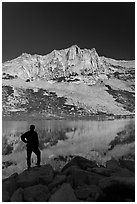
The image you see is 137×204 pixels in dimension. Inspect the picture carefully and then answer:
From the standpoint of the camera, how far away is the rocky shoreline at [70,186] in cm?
759

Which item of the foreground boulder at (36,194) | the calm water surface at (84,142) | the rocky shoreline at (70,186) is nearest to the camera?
the rocky shoreline at (70,186)

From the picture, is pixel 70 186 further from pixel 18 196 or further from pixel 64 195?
pixel 18 196

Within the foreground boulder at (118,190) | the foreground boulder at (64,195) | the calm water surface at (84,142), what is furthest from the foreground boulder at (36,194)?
the calm water surface at (84,142)

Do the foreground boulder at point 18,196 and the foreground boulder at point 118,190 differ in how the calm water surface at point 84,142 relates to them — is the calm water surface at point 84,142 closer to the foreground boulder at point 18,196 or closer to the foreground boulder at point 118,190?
the foreground boulder at point 118,190

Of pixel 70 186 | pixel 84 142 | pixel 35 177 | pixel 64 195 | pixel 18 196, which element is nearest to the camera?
pixel 64 195

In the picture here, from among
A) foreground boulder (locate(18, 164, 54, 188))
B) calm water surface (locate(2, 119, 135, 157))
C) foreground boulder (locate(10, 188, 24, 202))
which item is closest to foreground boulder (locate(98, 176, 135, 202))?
foreground boulder (locate(18, 164, 54, 188))

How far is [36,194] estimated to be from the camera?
799 centimetres

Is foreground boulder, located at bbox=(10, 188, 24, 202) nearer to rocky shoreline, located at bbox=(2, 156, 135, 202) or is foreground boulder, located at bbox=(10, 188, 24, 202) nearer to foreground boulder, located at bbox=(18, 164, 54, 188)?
rocky shoreline, located at bbox=(2, 156, 135, 202)

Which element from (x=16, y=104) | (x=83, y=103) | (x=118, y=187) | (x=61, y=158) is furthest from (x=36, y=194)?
(x=83, y=103)

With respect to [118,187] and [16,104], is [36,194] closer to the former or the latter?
[118,187]

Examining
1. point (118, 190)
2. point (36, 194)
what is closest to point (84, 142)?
point (36, 194)

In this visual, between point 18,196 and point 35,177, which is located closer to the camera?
point 18,196

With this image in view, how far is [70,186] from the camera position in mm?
8086

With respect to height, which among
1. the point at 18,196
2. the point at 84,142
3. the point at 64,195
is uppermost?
the point at 64,195
